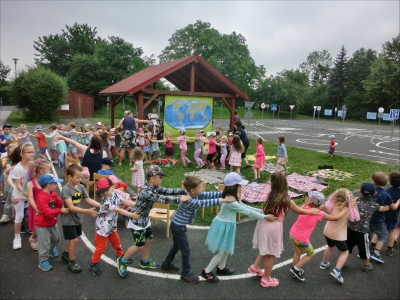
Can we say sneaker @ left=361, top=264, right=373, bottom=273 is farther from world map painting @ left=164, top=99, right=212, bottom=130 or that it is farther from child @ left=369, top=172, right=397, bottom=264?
world map painting @ left=164, top=99, right=212, bottom=130

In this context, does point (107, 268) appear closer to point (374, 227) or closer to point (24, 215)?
point (24, 215)

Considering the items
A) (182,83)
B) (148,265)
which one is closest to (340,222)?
(148,265)

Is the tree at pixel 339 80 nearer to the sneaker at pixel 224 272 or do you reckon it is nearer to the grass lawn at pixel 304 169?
the grass lawn at pixel 304 169

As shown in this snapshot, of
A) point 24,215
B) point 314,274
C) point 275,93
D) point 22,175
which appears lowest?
point 314,274

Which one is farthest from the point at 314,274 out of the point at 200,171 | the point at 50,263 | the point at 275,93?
the point at 275,93

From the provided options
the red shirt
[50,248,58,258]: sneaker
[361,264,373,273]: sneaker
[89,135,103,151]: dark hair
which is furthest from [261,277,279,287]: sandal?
[89,135,103,151]: dark hair

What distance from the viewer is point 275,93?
60.4 m

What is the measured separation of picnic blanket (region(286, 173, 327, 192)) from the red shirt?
764cm

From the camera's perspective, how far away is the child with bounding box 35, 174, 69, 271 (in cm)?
430

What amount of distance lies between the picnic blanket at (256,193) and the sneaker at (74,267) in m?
4.97

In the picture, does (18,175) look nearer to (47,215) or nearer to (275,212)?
(47,215)

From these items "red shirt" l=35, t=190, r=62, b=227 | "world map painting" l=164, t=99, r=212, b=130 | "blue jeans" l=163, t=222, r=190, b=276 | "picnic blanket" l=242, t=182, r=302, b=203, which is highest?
"world map painting" l=164, t=99, r=212, b=130

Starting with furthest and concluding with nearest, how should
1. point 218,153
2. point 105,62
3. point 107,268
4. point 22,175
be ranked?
point 105,62
point 218,153
point 22,175
point 107,268

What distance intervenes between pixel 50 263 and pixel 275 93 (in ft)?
198
